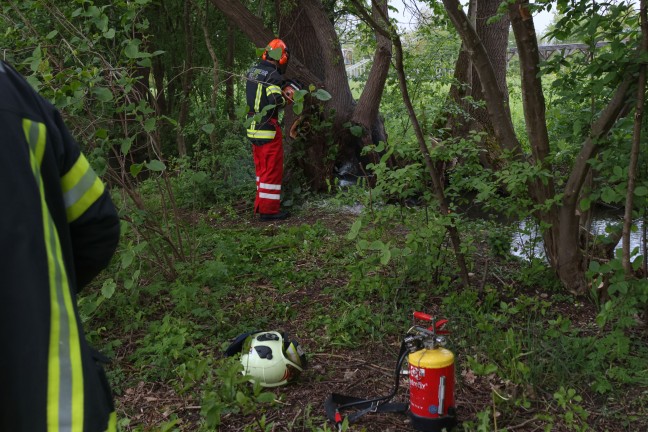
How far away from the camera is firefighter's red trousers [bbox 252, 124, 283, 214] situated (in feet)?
24.4

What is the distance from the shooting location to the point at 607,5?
3.65 m

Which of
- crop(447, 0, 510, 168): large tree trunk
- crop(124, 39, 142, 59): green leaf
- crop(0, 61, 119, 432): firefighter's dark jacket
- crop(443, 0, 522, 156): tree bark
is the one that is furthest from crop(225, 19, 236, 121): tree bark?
crop(0, 61, 119, 432): firefighter's dark jacket

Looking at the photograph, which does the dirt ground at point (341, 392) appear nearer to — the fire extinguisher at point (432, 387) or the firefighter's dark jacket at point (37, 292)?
the fire extinguisher at point (432, 387)

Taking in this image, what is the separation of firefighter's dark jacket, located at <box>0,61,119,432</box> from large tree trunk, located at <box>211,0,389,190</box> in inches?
266

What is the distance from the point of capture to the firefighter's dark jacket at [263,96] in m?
7.02

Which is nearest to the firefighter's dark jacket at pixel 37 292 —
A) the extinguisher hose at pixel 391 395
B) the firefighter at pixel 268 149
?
the extinguisher hose at pixel 391 395

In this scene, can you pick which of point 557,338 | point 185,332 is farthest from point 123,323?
point 557,338

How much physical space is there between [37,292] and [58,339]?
111mm

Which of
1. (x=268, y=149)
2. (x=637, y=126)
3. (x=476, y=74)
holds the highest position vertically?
(x=476, y=74)

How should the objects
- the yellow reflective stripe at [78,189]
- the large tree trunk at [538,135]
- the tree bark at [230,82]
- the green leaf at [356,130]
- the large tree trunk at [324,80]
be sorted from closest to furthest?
the yellow reflective stripe at [78,189] < the large tree trunk at [538,135] < the large tree trunk at [324,80] < the green leaf at [356,130] < the tree bark at [230,82]

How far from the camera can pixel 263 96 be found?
→ 23.6ft

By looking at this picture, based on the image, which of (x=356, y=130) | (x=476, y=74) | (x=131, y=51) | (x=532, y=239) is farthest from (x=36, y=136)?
(x=356, y=130)

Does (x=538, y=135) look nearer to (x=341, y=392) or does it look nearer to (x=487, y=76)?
(x=487, y=76)

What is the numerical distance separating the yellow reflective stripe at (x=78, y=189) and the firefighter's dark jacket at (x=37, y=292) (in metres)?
0.03
